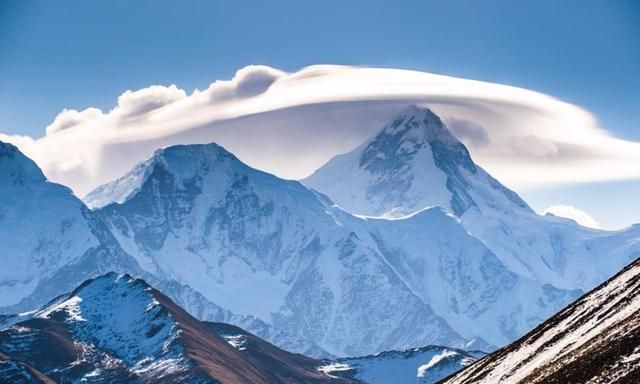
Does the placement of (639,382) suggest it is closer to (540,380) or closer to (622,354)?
(622,354)

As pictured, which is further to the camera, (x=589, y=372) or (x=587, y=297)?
(x=587, y=297)

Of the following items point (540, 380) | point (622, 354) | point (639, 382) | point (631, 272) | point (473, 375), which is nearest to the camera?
point (639, 382)

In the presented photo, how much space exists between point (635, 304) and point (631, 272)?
23.8m

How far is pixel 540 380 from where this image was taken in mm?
132500

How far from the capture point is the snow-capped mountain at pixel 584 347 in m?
120

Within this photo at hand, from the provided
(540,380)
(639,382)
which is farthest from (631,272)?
(639,382)

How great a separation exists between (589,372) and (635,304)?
72.0 feet

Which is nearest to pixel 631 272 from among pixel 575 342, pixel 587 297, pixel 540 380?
pixel 587 297

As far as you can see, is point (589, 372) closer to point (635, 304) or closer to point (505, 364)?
point (635, 304)

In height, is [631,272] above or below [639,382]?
above

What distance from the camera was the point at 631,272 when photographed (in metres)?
164

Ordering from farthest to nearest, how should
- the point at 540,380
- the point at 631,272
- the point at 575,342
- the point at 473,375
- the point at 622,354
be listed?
the point at 473,375
the point at 631,272
the point at 575,342
the point at 540,380
the point at 622,354

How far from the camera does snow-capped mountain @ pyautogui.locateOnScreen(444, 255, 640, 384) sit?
11975 cm

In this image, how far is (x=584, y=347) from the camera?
13538 cm
